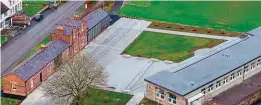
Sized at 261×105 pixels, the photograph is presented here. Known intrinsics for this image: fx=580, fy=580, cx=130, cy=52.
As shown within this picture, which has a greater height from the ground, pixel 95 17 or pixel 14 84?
pixel 95 17

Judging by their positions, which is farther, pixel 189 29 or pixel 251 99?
pixel 189 29

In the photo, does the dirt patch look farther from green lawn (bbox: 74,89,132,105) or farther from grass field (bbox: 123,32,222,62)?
green lawn (bbox: 74,89,132,105)

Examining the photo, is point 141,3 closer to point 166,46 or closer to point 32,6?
point 32,6

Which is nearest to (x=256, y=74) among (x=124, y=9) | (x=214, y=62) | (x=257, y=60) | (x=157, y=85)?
(x=257, y=60)

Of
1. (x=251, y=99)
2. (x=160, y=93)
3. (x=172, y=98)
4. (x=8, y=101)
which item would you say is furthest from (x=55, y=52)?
(x=251, y=99)

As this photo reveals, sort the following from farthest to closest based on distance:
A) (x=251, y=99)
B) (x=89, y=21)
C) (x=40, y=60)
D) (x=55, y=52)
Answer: (x=89, y=21) → (x=55, y=52) → (x=40, y=60) → (x=251, y=99)

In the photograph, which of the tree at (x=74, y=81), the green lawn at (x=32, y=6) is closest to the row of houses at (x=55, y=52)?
the tree at (x=74, y=81)

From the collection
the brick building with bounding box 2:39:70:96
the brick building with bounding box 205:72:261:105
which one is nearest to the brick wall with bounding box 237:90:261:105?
the brick building with bounding box 205:72:261:105
